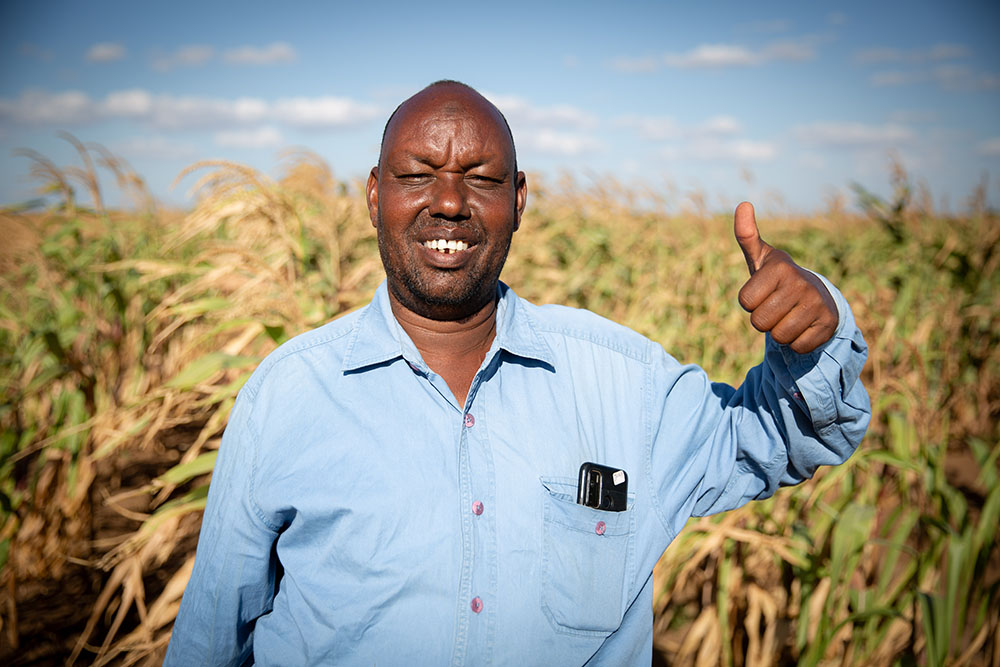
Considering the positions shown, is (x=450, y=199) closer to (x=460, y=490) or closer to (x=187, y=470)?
(x=460, y=490)

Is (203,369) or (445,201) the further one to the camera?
(203,369)

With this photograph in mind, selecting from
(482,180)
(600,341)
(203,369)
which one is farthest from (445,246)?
(203,369)

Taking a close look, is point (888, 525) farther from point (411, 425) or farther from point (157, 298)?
point (157, 298)

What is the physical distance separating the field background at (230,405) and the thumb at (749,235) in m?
0.99

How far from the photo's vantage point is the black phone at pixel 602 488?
1.22m

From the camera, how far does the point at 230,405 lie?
6.27 ft

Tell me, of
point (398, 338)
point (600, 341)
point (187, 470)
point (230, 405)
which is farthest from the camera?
point (230, 405)

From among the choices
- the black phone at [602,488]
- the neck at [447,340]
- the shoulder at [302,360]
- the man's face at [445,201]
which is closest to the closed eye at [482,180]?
the man's face at [445,201]

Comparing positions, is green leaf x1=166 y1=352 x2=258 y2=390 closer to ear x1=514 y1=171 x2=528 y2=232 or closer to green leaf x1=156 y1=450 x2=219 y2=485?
green leaf x1=156 y1=450 x2=219 y2=485

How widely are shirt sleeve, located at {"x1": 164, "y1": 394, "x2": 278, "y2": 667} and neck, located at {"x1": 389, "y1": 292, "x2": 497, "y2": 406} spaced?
0.34m

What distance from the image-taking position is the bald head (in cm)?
128

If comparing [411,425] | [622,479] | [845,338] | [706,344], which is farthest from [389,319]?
[706,344]

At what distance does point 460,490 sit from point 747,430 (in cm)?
58

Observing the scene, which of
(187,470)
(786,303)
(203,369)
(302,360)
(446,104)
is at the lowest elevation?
(187,470)
